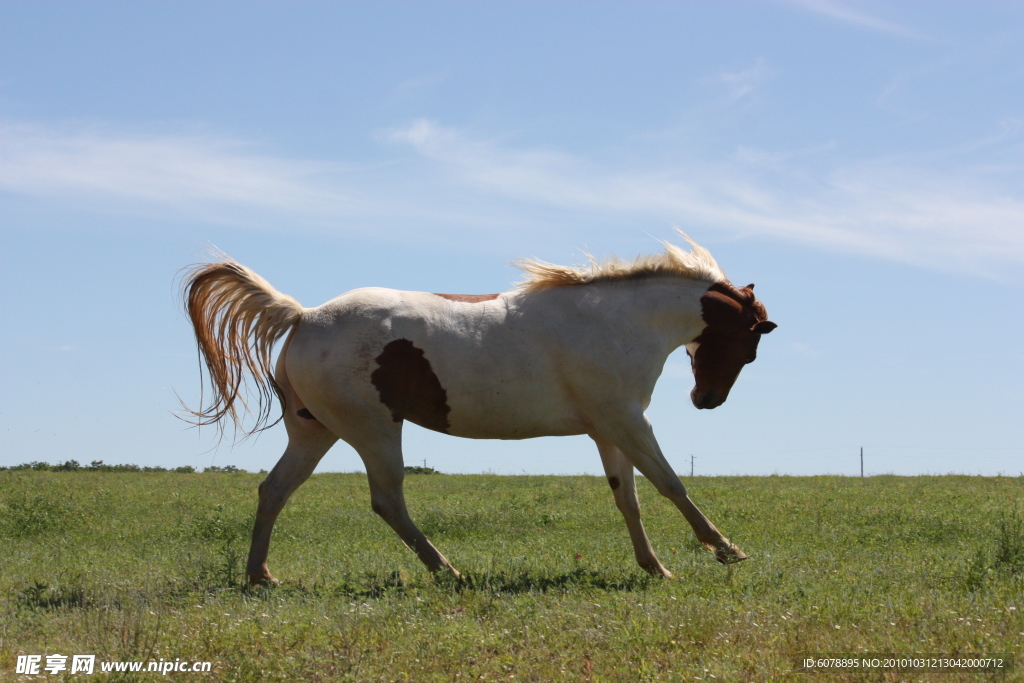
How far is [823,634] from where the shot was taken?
4.91 meters

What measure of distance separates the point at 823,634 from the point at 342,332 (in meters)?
3.98

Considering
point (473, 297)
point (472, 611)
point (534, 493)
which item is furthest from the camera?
point (534, 493)

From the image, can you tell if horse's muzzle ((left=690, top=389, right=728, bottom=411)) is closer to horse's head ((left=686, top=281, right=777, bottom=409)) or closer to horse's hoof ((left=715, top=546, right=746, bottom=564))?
horse's head ((left=686, top=281, right=777, bottom=409))

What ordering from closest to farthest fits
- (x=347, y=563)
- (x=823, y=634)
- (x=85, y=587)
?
1. (x=823, y=634)
2. (x=85, y=587)
3. (x=347, y=563)

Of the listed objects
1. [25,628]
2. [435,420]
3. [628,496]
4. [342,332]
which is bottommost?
[25,628]

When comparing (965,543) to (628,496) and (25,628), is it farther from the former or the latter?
(25,628)

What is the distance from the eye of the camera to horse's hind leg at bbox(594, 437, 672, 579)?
286 inches

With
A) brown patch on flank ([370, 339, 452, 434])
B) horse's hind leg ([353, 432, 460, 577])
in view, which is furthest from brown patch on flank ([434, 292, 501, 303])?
horse's hind leg ([353, 432, 460, 577])

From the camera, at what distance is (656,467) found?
7059mm

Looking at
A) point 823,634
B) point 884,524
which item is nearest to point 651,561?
point 823,634

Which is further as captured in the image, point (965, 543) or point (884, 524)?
point (884, 524)

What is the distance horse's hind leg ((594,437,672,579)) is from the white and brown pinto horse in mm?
14

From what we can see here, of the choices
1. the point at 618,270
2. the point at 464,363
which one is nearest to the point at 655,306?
the point at 618,270

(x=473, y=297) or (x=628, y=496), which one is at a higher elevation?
(x=473, y=297)
